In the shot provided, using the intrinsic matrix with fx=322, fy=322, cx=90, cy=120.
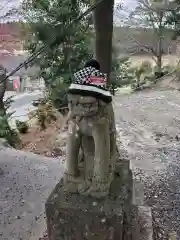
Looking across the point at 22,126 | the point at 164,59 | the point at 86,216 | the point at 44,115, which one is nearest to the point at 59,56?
the point at 44,115

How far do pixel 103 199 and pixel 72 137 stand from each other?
→ 380 millimetres

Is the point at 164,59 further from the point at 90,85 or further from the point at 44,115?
the point at 90,85

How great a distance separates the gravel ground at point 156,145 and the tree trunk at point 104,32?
1342 mm

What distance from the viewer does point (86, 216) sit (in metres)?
1.69

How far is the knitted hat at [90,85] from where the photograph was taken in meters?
1.58

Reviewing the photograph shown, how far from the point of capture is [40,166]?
12.7 feet

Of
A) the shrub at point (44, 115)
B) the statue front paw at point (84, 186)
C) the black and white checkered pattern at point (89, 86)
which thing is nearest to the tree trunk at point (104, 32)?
the black and white checkered pattern at point (89, 86)

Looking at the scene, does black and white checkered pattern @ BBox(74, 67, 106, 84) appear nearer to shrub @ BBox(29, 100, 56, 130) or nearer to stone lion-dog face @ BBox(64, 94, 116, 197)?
stone lion-dog face @ BBox(64, 94, 116, 197)

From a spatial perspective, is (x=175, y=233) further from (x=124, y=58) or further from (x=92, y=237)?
(x=124, y=58)

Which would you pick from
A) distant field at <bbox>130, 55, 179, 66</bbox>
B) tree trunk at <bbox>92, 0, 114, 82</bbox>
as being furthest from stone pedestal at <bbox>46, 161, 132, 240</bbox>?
distant field at <bbox>130, 55, 179, 66</bbox>

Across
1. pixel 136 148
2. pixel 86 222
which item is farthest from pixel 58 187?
pixel 136 148

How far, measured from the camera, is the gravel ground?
112 inches

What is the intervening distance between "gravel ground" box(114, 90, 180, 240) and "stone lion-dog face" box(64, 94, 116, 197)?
98 centimetres

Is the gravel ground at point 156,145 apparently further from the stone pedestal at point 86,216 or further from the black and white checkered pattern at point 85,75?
the black and white checkered pattern at point 85,75
